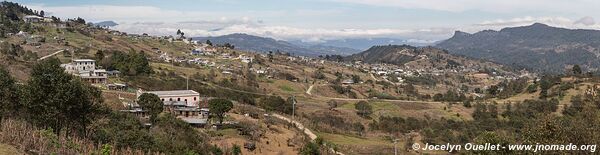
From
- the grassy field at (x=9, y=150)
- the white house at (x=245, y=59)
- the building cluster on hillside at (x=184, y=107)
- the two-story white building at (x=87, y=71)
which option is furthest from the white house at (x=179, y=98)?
the white house at (x=245, y=59)

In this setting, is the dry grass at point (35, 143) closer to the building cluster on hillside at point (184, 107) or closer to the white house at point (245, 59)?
the building cluster on hillside at point (184, 107)

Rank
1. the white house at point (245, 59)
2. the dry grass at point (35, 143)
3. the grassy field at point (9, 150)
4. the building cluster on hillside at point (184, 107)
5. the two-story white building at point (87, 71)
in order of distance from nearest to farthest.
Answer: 1. the grassy field at point (9, 150)
2. the dry grass at point (35, 143)
3. the building cluster on hillside at point (184, 107)
4. the two-story white building at point (87, 71)
5. the white house at point (245, 59)

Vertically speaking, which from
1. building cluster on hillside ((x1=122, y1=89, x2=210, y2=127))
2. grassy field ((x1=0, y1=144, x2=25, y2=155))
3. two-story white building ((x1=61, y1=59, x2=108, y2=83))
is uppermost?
grassy field ((x1=0, y1=144, x2=25, y2=155))

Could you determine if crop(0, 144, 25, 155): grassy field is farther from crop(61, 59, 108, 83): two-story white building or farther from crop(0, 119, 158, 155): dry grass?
crop(61, 59, 108, 83): two-story white building

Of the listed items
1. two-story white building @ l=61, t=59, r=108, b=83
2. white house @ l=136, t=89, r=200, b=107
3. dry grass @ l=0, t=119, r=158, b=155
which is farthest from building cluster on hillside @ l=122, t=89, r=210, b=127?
dry grass @ l=0, t=119, r=158, b=155

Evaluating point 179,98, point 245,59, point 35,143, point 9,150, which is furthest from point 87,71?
point 245,59

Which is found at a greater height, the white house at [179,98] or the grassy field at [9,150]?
the grassy field at [9,150]

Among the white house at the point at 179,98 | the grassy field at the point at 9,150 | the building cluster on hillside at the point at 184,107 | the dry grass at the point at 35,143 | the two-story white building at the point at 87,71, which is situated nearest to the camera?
the grassy field at the point at 9,150

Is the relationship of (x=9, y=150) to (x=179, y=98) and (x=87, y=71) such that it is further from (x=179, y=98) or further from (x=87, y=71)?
(x=87, y=71)

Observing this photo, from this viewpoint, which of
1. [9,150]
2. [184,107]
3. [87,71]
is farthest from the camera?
[87,71]
